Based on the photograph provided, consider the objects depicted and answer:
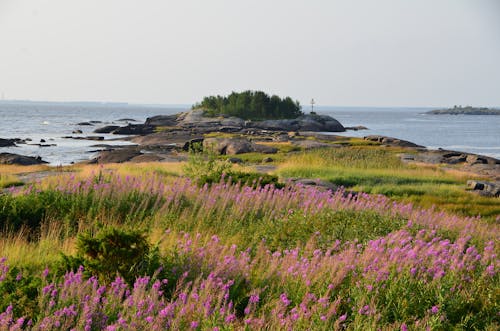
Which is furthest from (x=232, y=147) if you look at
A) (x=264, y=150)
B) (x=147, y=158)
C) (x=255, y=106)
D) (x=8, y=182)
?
(x=255, y=106)

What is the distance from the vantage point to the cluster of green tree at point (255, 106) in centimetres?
9625

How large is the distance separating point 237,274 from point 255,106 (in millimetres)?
91700

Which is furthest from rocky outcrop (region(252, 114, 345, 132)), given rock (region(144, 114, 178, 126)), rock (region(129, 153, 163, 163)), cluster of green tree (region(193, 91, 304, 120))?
rock (region(129, 153, 163, 163))

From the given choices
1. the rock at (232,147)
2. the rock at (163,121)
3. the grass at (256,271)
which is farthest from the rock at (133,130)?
the grass at (256,271)

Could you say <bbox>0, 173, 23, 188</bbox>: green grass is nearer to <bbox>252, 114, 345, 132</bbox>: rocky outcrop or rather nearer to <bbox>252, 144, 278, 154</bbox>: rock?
<bbox>252, 144, 278, 154</bbox>: rock

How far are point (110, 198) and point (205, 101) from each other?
Result: 93.6 m

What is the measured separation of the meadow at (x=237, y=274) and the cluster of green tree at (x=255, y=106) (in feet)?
279

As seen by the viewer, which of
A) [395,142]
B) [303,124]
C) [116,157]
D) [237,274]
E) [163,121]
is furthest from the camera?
[163,121]

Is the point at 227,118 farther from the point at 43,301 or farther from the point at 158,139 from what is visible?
the point at 43,301

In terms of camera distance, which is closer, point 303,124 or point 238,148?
point 238,148

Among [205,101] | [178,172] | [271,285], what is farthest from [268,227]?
[205,101]

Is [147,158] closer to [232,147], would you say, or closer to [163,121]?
[232,147]

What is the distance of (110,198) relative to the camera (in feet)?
37.8

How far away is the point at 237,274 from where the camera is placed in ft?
21.1
